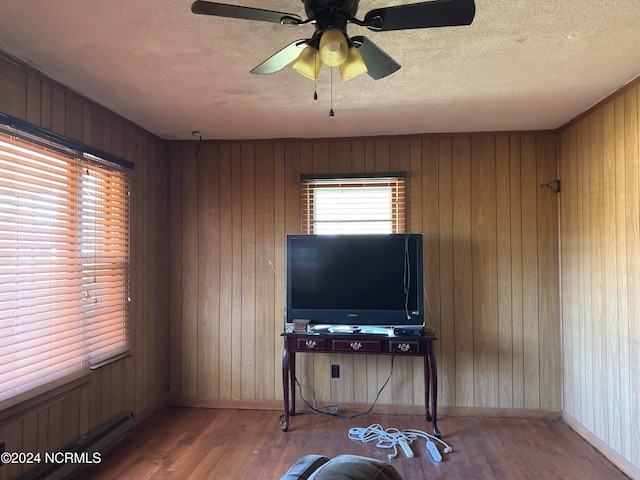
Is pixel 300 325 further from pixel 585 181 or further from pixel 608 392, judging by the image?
pixel 585 181

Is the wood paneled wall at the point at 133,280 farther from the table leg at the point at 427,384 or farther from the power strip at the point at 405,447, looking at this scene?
the table leg at the point at 427,384

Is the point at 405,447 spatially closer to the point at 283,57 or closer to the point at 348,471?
the point at 348,471

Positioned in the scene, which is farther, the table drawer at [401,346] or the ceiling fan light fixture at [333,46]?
the table drawer at [401,346]

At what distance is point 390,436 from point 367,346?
688mm

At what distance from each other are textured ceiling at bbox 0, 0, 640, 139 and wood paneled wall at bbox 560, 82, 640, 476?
0.86ft

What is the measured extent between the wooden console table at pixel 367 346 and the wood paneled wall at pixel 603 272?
3.63 ft

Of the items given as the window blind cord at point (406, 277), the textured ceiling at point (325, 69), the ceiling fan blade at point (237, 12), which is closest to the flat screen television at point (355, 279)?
the window blind cord at point (406, 277)

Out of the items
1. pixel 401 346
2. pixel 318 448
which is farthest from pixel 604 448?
pixel 318 448

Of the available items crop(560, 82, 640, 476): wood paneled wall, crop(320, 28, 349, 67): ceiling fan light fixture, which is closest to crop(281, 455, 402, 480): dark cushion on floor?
crop(320, 28, 349, 67): ceiling fan light fixture

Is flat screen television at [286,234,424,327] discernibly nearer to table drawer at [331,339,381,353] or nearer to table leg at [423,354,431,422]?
table drawer at [331,339,381,353]

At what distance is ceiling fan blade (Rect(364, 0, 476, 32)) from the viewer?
1.17 meters

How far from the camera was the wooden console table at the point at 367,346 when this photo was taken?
2762 mm

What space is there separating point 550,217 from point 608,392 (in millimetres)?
1389

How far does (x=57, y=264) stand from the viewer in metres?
2.23
